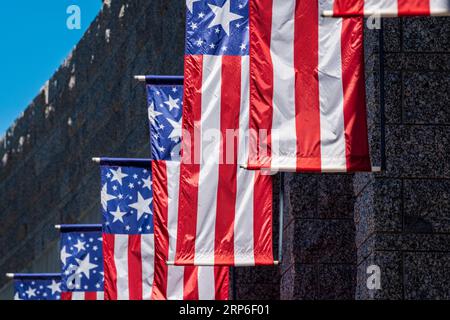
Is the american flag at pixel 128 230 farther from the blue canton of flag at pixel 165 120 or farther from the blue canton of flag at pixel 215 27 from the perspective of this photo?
the blue canton of flag at pixel 215 27

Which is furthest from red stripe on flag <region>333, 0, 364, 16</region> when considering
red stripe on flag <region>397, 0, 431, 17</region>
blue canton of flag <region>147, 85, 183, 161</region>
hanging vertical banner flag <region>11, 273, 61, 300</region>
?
hanging vertical banner flag <region>11, 273, 61, 300</region>

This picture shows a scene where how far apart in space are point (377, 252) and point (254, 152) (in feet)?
6.40

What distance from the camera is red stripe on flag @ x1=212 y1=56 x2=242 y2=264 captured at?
16.7 meters

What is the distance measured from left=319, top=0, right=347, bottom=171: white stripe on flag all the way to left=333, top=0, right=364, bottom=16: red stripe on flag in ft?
6.11

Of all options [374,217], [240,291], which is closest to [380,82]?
[374,217]

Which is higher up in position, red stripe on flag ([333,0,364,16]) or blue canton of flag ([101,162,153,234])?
red stripe on flag ([333,0,364,16])

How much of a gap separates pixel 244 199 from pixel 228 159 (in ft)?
1.61

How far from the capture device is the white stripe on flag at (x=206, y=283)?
19.8 m

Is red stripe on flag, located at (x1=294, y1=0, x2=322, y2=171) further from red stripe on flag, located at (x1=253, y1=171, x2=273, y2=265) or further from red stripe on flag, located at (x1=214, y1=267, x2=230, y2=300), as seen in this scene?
red stripe on flag, located at (x1=214, y1=267, x2=230, y2=300)

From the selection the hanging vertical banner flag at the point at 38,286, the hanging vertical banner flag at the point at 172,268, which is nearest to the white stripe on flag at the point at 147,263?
the hanging vertical banner flag at the point at 172,268

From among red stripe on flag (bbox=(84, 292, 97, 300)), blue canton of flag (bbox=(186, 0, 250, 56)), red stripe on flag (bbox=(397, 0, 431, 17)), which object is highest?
blue canton of flag (bbox=(186, 0, 250, 56))

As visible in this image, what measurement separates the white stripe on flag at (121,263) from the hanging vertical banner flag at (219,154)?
435cm

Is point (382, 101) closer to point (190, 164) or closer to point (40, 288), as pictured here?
point (190, 164)

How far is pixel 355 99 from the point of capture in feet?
47.1
